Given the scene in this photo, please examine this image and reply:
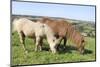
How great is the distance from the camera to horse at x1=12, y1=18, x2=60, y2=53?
8.52ft

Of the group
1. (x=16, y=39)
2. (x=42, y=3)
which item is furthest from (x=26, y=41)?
(x=42, y=3)

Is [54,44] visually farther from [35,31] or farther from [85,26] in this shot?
[85,26]

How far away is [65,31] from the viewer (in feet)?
9.27

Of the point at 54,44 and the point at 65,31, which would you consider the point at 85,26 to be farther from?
the point at 54,44

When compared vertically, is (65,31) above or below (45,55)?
above

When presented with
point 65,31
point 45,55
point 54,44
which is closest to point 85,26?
point 65,31

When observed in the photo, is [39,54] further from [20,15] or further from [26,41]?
[20,15]

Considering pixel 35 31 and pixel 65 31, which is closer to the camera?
pixel 35 31

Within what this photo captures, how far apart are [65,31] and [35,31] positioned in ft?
1.33

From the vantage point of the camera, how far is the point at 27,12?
2.62m

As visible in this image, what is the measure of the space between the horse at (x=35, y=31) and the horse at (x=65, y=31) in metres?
0.06

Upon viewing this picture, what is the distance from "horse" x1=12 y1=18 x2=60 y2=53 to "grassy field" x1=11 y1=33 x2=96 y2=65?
54 millimetres

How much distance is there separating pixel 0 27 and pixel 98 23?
1346 millimetres

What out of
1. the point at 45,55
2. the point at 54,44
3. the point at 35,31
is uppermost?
the point at 35,31
